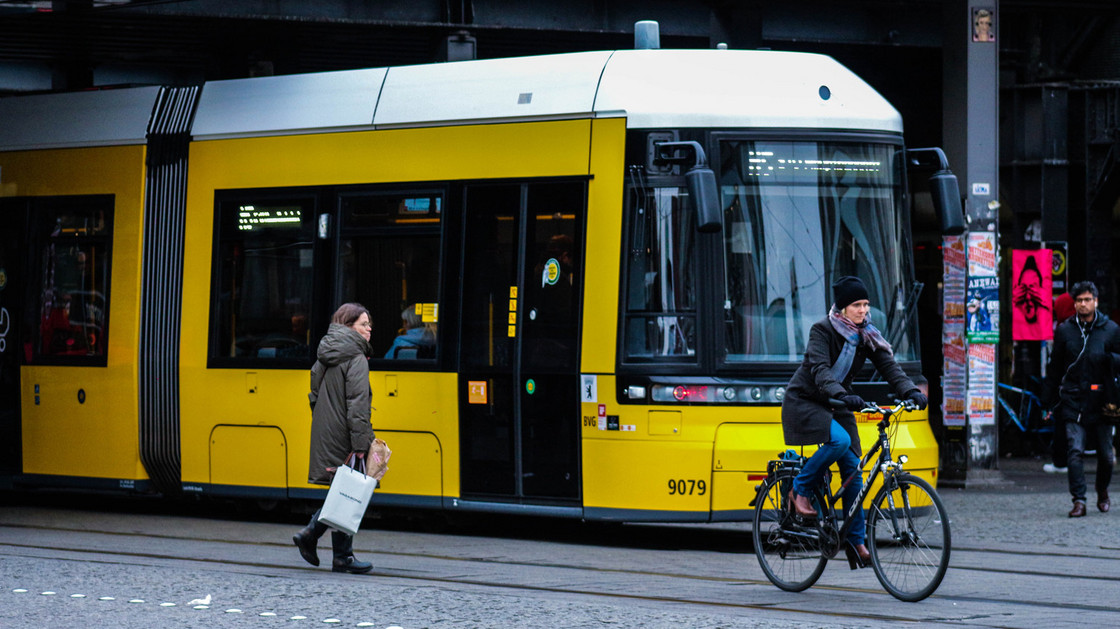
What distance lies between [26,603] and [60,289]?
5.59m

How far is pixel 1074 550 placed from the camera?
1085 cm

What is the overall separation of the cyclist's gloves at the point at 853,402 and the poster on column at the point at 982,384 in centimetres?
790

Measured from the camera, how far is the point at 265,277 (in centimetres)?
1231

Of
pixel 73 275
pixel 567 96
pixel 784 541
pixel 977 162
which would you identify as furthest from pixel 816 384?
pixel 977 162

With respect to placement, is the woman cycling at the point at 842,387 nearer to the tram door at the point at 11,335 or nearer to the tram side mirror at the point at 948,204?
the tram side mirror at the point at 948,204

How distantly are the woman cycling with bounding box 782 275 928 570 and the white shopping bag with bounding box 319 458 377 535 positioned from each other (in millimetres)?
2348

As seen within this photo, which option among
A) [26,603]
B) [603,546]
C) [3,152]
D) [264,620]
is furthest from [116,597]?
[3,152]

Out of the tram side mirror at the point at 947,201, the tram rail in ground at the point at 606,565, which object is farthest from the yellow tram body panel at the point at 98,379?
the tram side mirror at the point at 947,201

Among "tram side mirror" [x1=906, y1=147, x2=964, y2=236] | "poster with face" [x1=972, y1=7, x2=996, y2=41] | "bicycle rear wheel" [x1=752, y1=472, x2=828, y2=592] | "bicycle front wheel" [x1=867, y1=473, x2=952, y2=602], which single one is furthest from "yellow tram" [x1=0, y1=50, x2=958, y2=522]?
"poster with face" [x1=972, y1=7, x2=996, y2=41]

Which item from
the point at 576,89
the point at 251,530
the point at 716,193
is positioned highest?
the point at 576,89

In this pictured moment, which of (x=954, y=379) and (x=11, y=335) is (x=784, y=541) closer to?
(x=11, y=335)

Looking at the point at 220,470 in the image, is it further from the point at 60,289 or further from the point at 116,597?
the point at 116,597

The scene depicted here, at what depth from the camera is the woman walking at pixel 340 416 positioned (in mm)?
9438

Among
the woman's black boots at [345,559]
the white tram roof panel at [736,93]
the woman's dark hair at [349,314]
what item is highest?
the white tram roof panel at [736,93]
